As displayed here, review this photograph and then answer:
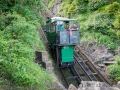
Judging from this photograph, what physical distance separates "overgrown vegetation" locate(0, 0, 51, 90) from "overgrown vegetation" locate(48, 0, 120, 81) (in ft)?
22.0

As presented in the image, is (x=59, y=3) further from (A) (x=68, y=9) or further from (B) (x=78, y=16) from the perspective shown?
(B) (x=78, y=16)

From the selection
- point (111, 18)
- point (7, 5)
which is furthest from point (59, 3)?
point (7, 5)

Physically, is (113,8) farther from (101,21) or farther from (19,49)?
(19,49)

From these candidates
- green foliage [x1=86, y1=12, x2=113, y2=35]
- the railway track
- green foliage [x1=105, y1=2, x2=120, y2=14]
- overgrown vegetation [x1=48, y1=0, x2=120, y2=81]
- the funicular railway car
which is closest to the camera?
the railway track

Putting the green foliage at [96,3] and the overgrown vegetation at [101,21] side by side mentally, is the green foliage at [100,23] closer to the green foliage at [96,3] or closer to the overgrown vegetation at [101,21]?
the overgrown vegetation at [101,21]

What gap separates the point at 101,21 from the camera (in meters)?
17.3

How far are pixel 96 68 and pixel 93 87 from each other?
6.52 m

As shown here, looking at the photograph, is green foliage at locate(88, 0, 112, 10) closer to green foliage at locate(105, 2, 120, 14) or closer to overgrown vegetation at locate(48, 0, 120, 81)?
→ overgrown vegetation at locate(48, 0, 120, 81)

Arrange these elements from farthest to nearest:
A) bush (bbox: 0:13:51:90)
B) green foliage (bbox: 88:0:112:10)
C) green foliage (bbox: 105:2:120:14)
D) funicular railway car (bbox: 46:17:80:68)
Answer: green foliage (bbox: 88:0:112:10), green foliage (bbox: 105:2:120:14), funicular railway car (bbox: 46:17:80:68), bush (bbox: 0:13:51:90)

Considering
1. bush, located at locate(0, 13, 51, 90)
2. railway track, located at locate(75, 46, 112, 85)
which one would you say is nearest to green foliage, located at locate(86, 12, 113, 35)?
railway track, located at locate(75, 46, 112, 85)

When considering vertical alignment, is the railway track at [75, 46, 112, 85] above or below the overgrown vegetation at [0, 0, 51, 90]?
below

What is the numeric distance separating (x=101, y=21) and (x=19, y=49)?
11.9 m

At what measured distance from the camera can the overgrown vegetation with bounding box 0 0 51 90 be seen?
6.22 meters

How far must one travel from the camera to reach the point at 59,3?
87.6ft
